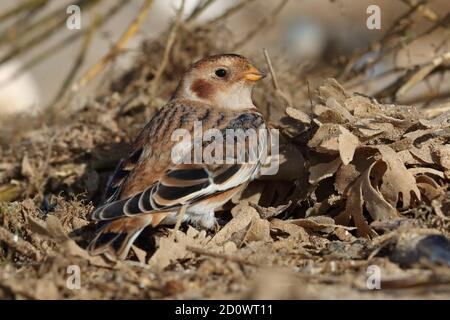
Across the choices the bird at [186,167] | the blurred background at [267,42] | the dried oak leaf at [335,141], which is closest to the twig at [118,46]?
the blurred background at [267,42]

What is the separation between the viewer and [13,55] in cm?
713

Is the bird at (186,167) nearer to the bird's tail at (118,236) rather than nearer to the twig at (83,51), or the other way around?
the bird's tail at (118,236)

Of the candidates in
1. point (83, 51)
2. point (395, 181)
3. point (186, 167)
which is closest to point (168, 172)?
point (186, 167)

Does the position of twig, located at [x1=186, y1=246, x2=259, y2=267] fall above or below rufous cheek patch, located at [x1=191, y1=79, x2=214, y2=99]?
below

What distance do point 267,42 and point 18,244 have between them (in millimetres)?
5757

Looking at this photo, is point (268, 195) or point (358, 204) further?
point (268, 195)

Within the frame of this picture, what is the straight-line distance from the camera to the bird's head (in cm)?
519

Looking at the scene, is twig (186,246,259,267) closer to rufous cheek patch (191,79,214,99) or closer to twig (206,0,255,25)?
rufous cheek patch (191,79,214,99)

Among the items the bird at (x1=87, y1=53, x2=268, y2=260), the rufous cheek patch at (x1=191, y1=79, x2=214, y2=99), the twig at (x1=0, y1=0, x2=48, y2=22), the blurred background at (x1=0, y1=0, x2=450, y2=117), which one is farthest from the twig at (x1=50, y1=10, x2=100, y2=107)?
the rufous cheek patch at (x1=191, y1=79, x2=214, y2=99)

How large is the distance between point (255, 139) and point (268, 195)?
36 centimetres
